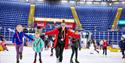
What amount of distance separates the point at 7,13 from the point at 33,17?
3663 millimetres

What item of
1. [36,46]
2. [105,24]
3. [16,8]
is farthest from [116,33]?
[36,46]

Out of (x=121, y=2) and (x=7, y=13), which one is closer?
(x=7, y=13)

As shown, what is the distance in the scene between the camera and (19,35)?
37.4 feet

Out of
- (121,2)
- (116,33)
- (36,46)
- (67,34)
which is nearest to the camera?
(67,34)

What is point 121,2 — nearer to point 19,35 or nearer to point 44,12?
point 44,12

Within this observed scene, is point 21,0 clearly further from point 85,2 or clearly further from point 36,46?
point 36,46

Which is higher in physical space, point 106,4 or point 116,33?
point 106,4

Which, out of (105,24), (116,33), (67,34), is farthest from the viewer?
(105,24)

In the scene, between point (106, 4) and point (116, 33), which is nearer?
point (116, 33)

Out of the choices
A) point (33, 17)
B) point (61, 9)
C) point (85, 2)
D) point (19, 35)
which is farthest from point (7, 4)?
point (19, 35)

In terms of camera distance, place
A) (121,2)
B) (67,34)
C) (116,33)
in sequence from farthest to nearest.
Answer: (121,2) → (116,33) → (67,34)

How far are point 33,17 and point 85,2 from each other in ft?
32.2

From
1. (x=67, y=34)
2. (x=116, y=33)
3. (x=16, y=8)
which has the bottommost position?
(x=116, y=33)

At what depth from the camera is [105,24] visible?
144 ft
